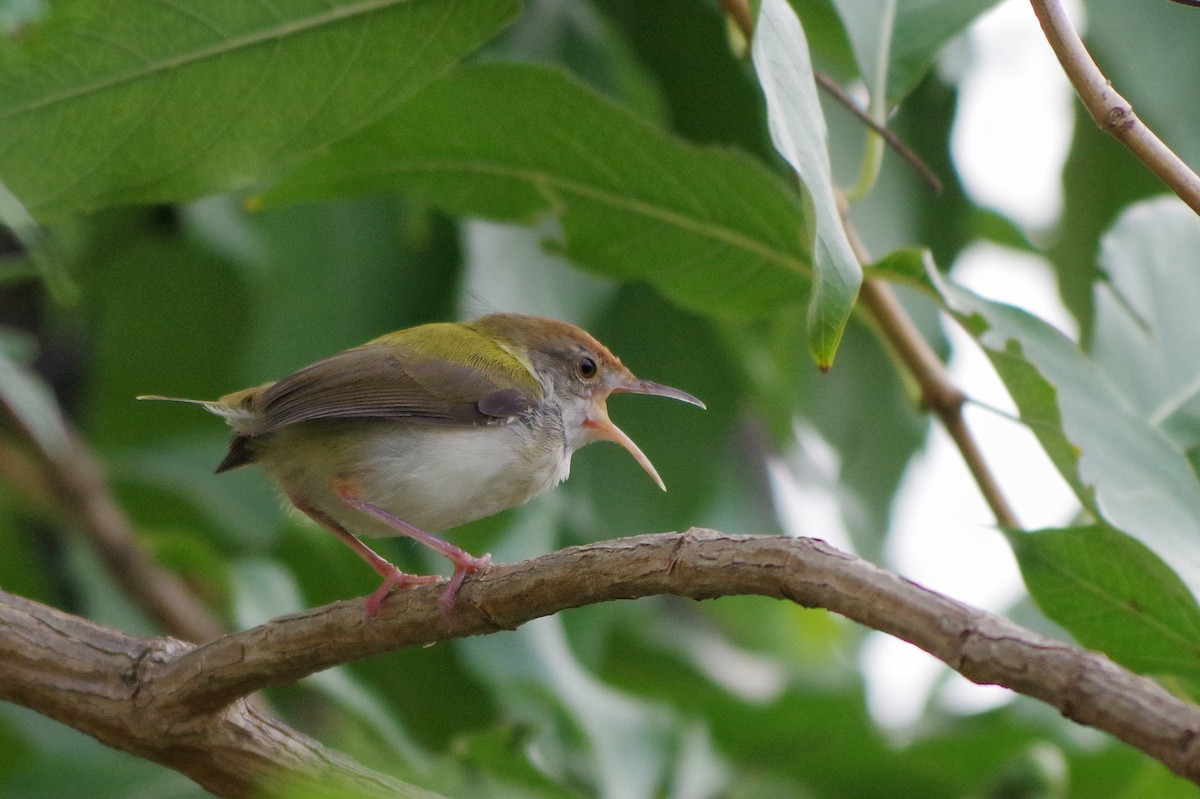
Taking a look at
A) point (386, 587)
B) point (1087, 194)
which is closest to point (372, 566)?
point (386, 587)

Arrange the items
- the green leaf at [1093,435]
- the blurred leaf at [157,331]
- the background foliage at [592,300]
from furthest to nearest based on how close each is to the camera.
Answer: the blurred leaf at [157,331]
the background foliage at [592,300]
the green leaf at [1093,435]

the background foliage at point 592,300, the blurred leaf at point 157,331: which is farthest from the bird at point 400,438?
the blurred leaf at point 157,331

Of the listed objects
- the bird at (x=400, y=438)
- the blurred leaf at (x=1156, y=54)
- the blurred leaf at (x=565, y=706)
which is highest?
the blurred leaf at (x=1156, y=54)

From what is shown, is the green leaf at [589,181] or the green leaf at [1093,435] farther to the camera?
the green leaf at [589,181]

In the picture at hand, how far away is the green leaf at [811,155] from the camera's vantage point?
7.27ft

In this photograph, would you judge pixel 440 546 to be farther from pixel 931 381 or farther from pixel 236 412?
pixel 931 381

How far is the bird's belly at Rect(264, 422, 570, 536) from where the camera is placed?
3.40 m

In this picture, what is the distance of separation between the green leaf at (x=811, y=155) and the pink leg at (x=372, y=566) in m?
1.01

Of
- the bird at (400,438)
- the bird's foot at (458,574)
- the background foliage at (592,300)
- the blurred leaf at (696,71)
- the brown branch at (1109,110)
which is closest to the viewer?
the brown branch at (1109,110)

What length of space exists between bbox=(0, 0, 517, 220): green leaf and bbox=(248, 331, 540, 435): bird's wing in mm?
551

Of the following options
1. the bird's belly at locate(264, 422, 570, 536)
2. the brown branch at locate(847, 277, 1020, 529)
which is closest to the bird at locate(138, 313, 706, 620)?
the bird's belly at locate(264, 422, 570, 536)

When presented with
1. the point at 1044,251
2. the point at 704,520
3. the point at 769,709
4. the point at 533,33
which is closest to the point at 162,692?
the point at 769,709

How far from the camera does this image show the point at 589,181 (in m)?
3.72

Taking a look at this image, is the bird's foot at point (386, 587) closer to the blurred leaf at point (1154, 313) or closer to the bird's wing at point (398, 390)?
the bird's wing at point (398, 390)
